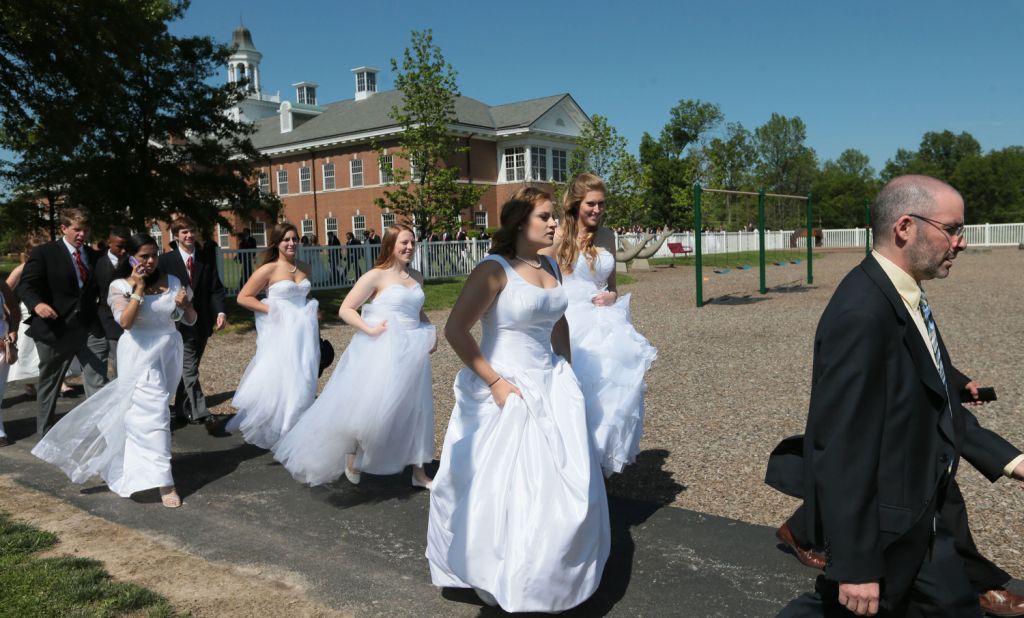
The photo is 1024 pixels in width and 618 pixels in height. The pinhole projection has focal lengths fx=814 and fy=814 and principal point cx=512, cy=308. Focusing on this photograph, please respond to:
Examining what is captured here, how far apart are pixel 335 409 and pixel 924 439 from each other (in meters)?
4.34

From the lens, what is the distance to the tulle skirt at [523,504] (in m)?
3.75

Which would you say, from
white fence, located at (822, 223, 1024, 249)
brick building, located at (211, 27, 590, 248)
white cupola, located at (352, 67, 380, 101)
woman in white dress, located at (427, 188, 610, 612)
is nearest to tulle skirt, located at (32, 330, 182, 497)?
Answer: woman in white dress, located at (427, 188, 610, 612)

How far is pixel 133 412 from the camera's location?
6273 mm

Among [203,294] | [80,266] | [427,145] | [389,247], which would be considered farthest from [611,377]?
[427,145]

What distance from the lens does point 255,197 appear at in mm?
22016

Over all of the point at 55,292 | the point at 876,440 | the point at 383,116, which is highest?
the point at 383,116

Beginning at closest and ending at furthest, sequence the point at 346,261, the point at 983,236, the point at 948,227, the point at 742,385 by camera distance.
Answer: the point at 948,227
the point at 742,385
the point at 346,261
the point at 983,236

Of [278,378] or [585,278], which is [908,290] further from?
[278,378]

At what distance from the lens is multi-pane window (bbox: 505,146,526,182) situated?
50062 mm

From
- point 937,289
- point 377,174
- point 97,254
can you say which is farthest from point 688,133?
point 97,254

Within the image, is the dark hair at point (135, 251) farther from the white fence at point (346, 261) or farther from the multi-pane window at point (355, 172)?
the multi-pane window at point (355, 172)

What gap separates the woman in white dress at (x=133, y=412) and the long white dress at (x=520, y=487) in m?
3.05

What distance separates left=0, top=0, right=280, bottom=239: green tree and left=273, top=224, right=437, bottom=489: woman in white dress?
12.6m

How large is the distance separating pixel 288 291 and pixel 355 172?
44.5 metres
